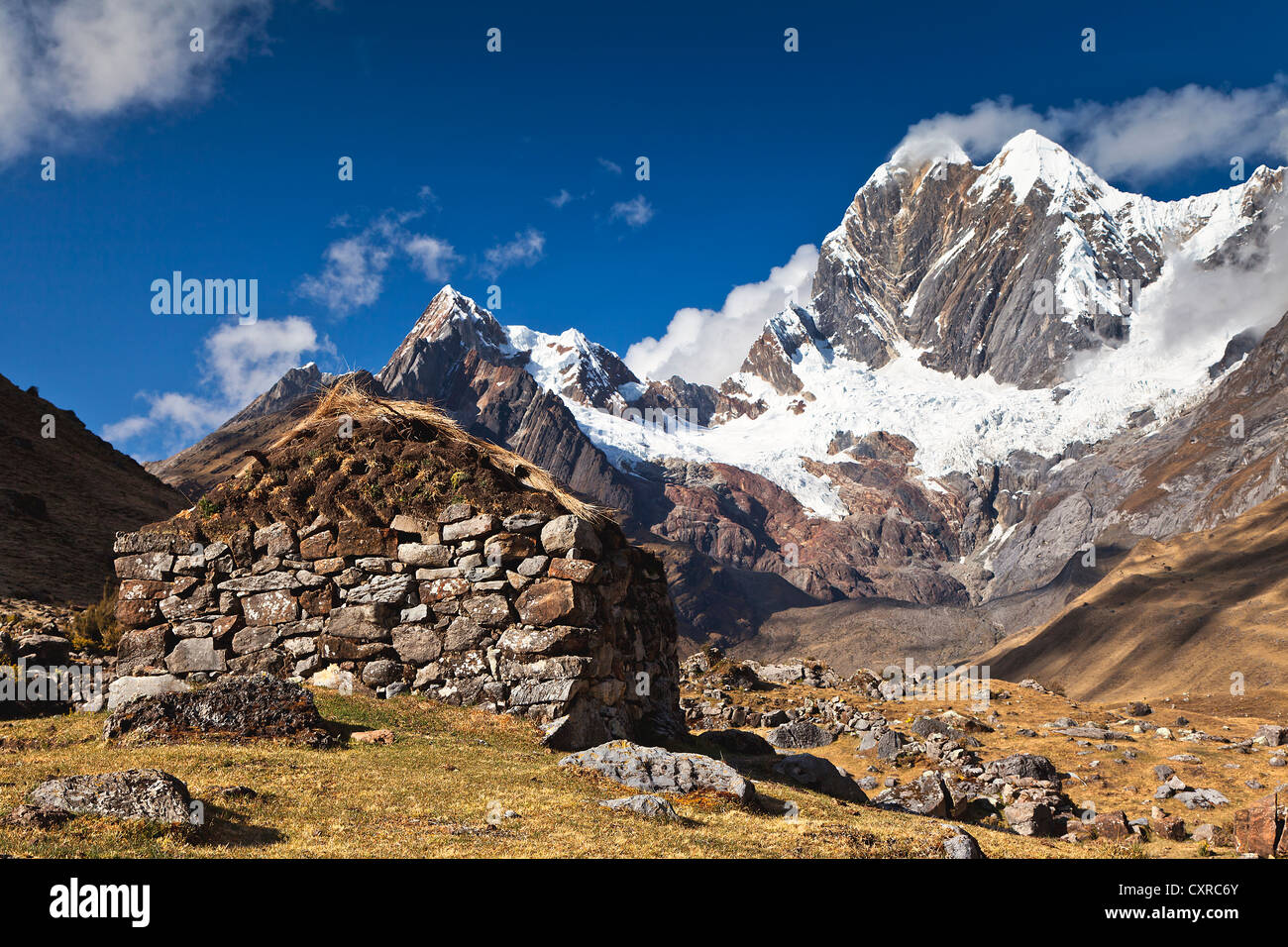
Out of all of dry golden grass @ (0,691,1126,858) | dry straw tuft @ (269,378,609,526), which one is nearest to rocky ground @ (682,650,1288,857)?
dry golden grass @ (0,691,1126,858)

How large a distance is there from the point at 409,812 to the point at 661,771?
3.51 meters

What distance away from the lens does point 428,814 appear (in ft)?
27.1

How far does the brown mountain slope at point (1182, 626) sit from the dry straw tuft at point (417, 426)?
175 feet

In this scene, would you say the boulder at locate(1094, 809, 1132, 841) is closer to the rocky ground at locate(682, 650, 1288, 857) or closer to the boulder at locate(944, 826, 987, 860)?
the rocky ground at locate(682, 650, 1288, 857)

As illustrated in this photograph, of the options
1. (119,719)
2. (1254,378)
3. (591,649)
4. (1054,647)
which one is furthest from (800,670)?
(1254,378)

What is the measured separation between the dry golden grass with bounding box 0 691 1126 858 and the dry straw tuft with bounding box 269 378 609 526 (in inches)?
223

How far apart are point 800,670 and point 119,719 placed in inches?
1400

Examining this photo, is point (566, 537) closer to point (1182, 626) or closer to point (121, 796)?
point (121, 796)

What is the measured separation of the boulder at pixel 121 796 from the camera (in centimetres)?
677

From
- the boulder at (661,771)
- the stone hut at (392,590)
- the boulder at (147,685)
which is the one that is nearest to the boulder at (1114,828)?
the stone hut at (392,590)

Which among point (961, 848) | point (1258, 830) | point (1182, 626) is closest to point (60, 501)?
point (961, 848)

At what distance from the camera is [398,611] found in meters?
14.4

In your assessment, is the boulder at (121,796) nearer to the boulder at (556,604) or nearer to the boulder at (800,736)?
the boulder at (556,604)

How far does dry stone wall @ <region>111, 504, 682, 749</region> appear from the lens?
13.7 meters
